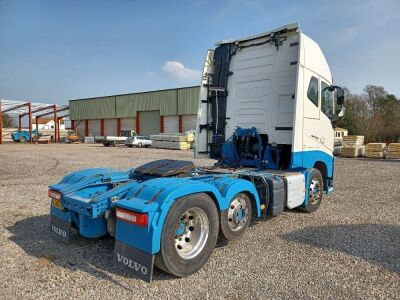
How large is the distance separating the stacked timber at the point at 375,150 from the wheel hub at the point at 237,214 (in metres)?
19.6

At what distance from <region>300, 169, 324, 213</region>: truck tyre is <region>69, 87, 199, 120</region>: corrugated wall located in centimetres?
3105

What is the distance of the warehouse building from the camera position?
131 feet

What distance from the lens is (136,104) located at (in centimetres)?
4512

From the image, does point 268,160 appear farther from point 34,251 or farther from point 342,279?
point 34,251

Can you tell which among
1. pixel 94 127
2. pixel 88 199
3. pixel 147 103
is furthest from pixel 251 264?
pixel 94 127

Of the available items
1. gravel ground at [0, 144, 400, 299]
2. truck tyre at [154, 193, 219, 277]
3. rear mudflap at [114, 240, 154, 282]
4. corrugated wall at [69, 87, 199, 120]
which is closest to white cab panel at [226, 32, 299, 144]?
gravel ground at [0, 144, 400, 299]

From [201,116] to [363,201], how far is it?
445 centimetres

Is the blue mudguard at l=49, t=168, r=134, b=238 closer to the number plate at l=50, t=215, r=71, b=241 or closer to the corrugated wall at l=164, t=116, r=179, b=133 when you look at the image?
the number plate at l=50, t=215, r=71, b=241

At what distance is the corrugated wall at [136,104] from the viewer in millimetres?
39475

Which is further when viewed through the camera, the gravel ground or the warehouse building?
the warehouse building

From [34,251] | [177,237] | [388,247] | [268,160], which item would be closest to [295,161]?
[268,160]

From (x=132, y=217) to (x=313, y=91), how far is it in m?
4.68

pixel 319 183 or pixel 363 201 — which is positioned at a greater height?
pixel 319 183

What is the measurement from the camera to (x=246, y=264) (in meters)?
3.87
